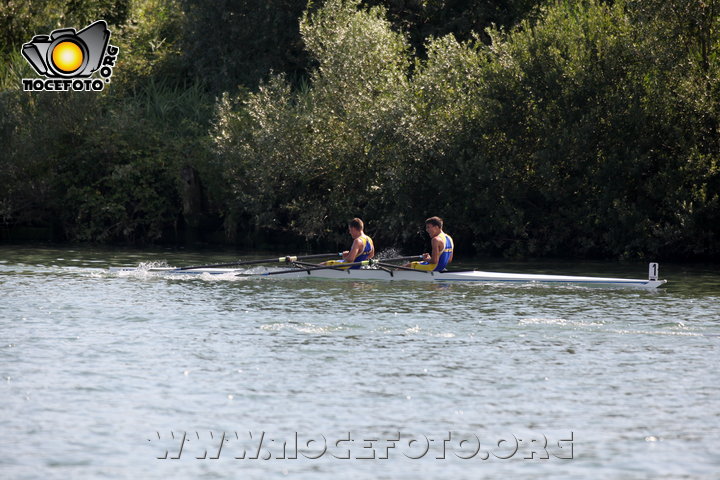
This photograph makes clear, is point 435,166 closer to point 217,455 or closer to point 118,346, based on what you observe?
point 118,346

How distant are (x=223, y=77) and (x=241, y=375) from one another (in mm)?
36080

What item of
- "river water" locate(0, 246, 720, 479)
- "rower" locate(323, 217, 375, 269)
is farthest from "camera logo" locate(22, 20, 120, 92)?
"rower" locate(323, 217, 375, 269)

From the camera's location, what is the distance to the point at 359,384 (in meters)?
12.6

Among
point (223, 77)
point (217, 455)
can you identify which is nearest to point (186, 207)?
point (223, 77)

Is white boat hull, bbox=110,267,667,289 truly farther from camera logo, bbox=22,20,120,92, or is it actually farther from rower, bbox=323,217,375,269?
camera logo, bbox=22,20,120,92

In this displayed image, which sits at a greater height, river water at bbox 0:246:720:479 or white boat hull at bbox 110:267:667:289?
white boat hull at bbox 110:267:667:289

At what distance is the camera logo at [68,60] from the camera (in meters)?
39.2

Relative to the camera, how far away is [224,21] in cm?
4766

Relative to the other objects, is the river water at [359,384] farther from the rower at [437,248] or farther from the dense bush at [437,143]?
the dense bush at [437,143]

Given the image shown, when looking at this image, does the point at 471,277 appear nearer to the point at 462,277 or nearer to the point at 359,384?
the point at 462,277

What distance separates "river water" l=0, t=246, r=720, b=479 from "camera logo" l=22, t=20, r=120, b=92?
751 inches

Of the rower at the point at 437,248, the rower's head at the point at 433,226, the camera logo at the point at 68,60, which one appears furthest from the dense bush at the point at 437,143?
the rower's head at the point at 433,226

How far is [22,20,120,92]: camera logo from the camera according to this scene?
39.2 metres

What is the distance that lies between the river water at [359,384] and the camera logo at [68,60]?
19.1 m
